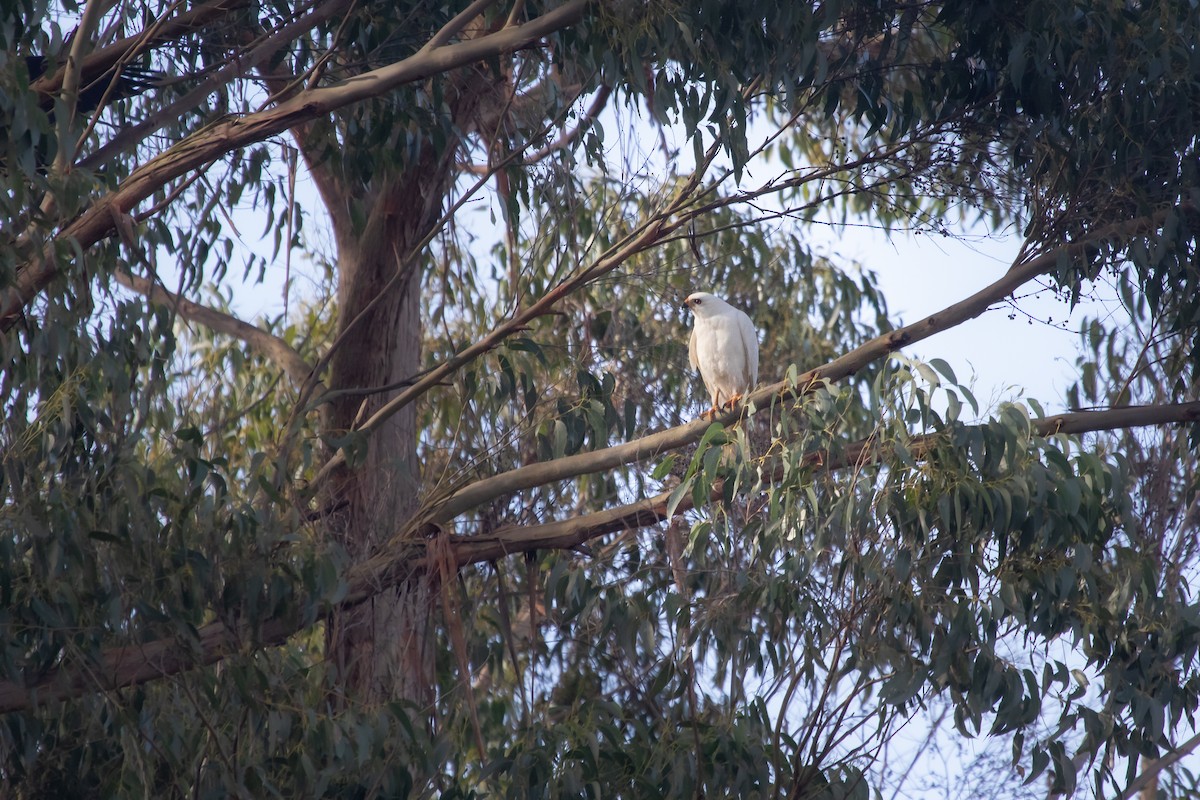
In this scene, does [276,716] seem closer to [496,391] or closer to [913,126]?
[496,391]

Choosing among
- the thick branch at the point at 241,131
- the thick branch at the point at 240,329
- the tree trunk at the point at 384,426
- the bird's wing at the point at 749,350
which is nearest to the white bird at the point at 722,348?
the bird's wing at the point at 749,350

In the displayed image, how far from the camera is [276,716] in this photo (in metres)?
3.45

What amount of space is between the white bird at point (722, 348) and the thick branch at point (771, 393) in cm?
145

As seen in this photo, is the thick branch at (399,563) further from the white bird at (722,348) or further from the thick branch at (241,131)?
the white bird at (722,348)

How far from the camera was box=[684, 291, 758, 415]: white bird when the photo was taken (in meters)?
5.67

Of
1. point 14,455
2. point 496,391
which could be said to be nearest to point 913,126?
point 496,391

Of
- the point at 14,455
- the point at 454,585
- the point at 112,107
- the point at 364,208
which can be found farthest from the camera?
the point at 364,208

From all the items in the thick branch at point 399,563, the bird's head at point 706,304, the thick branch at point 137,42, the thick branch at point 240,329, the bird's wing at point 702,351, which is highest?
the bird's head at point 706,304

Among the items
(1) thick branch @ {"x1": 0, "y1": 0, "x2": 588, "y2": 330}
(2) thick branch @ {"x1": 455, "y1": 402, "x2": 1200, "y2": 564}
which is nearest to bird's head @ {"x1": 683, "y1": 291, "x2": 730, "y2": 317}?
(2) thick branch @ {"x1": 455, "y1": 402, "x2": 1200, "y2": 564}

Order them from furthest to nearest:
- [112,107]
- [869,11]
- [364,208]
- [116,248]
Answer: [364,208], [112,107], [869,11], [116,248]

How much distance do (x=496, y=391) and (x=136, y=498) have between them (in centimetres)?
138

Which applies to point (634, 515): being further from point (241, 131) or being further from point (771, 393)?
point (241, 131)

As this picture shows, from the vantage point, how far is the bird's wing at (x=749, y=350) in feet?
18.8

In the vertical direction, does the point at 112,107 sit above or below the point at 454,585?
above
